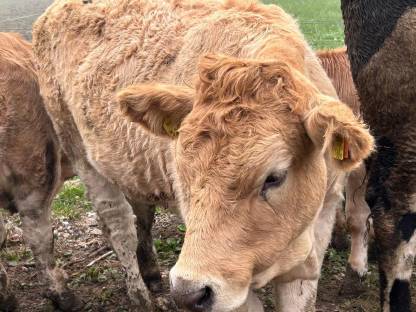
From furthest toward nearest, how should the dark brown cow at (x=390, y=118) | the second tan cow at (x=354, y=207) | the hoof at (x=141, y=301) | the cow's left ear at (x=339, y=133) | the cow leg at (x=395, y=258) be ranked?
the second tan cow at (x=354, y=207)
the hoof at (x=141, y=301)
the cow leg at (x=395, y=258)
the dark brown cow at (x=390, y=118)
the cow's left ear at (x=339, y=133)

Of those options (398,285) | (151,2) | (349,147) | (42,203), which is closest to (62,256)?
(42,203)

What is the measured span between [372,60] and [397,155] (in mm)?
713

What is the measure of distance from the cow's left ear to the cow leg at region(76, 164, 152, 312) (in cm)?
292

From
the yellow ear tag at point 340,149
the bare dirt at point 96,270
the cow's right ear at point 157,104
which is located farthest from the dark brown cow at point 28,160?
the yellow ear tag at point 340,149

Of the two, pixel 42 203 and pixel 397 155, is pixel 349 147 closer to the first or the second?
pixel 397 155

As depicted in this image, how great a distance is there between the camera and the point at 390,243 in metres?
5.04

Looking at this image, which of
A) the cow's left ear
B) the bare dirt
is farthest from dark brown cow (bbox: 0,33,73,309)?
the cow's left ear

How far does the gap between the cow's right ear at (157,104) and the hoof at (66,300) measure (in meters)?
2.83

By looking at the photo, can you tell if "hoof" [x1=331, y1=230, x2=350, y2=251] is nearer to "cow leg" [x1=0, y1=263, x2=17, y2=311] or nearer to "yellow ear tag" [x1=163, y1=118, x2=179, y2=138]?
"cow leg" [x1=0, y1=263, x2=17, y2=311]

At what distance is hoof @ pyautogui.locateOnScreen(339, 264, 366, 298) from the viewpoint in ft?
19.4

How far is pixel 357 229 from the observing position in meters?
6.16

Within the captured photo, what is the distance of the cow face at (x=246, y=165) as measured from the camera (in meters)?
3.21

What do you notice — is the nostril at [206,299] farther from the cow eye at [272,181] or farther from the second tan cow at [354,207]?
the second tan cow at [354,207]

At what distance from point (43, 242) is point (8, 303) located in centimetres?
63
